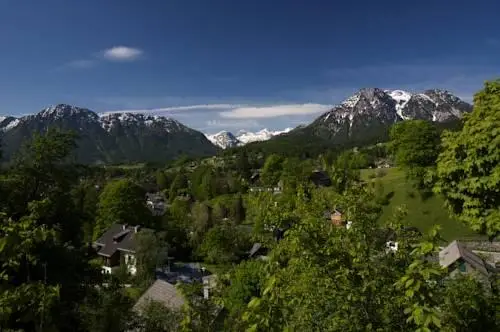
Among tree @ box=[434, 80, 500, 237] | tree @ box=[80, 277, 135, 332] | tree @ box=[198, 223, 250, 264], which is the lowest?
tree @ box=[198, 223, 250, 264]

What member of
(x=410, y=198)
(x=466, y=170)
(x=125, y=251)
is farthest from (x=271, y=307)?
(x=410, y=198)

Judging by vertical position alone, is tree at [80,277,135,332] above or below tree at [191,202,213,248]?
above

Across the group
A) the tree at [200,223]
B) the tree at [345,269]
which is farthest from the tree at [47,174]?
the tree at [200,223]

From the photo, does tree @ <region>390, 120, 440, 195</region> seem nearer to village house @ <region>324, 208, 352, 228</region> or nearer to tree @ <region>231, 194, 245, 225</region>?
tree @ <region>231, 194, 245, 225</region>

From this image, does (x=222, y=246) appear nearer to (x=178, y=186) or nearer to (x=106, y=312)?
(x=106, y=312)

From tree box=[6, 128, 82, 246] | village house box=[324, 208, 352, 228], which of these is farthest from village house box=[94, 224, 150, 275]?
village house box=[324, 208, 352, 228]

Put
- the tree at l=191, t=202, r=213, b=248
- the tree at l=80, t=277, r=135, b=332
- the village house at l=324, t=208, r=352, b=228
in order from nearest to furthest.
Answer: the village house at l=324, t=208, r=352, b=228 → the tree at l=80, t=277, r=135, b=332 → the tree at l=191, t=202, r=213, b=248

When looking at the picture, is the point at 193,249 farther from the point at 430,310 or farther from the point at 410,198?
the point at 430,310
